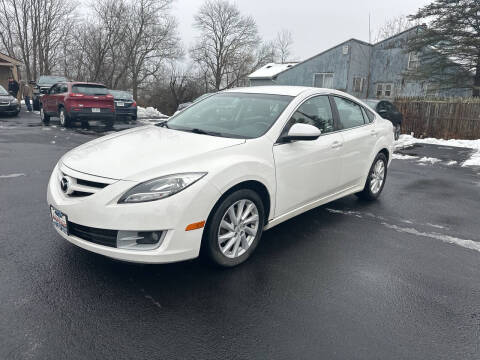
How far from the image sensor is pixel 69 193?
117 inches

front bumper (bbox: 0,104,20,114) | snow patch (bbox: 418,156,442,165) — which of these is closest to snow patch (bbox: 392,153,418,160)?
snow patch (bbox: 418,156,442,165)

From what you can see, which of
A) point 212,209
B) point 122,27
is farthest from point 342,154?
point 122,27

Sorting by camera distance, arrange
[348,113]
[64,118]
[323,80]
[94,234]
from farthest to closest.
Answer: [323,80] → [64,118] → [348,113] → [94,234]

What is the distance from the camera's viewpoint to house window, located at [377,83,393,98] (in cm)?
2975

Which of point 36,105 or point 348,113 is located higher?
point 348,113

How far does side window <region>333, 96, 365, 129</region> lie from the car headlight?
254 cm

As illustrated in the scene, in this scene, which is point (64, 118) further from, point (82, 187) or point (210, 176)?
point (210, 176)

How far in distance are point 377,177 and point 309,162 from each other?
2213mm

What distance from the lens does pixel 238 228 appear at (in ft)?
10.7

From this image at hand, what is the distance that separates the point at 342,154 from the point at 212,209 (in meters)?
2.12

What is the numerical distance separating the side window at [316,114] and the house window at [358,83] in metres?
28.2

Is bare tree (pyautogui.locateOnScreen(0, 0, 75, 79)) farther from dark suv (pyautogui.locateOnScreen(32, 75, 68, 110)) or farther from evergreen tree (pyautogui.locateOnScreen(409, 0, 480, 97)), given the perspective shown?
evergreen tree (pyautogui.locateOnScreen(409, 0, 480, 97))

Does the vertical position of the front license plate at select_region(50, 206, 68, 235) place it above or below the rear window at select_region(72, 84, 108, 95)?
below

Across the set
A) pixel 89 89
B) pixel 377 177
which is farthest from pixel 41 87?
pixel 377 177
